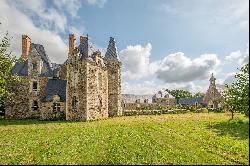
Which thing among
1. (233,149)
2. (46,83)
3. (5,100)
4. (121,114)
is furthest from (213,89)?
(233,149)

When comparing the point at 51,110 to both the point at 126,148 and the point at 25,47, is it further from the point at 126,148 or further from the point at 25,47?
the point at 126,148

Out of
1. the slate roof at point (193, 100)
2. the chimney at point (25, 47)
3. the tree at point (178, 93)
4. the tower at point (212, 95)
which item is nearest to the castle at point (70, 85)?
the chimney at point (25, 47)

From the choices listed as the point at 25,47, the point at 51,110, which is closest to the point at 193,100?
the point at 51,110

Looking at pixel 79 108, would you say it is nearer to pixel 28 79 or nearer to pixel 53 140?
pixel 28 79

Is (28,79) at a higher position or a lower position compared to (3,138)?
higher

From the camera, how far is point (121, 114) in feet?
155

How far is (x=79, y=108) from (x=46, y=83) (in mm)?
9258

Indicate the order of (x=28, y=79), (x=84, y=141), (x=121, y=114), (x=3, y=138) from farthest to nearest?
(x=121, y=114) < (x=28, y=79) < (x=3, y=138) < (x=84, y=141)

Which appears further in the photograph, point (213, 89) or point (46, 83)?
point (213, 89)

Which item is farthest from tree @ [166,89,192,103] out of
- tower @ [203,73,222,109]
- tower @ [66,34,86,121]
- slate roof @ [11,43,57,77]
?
tower @ [66,34,86,121]

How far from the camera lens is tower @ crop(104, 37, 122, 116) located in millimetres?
45938

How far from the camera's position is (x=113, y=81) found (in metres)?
46.2

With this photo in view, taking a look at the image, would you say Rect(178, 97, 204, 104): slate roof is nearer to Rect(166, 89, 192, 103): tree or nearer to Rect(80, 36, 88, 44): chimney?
Rect(166, 89, 192, 103): tree

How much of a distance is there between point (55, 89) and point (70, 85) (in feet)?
16.9
